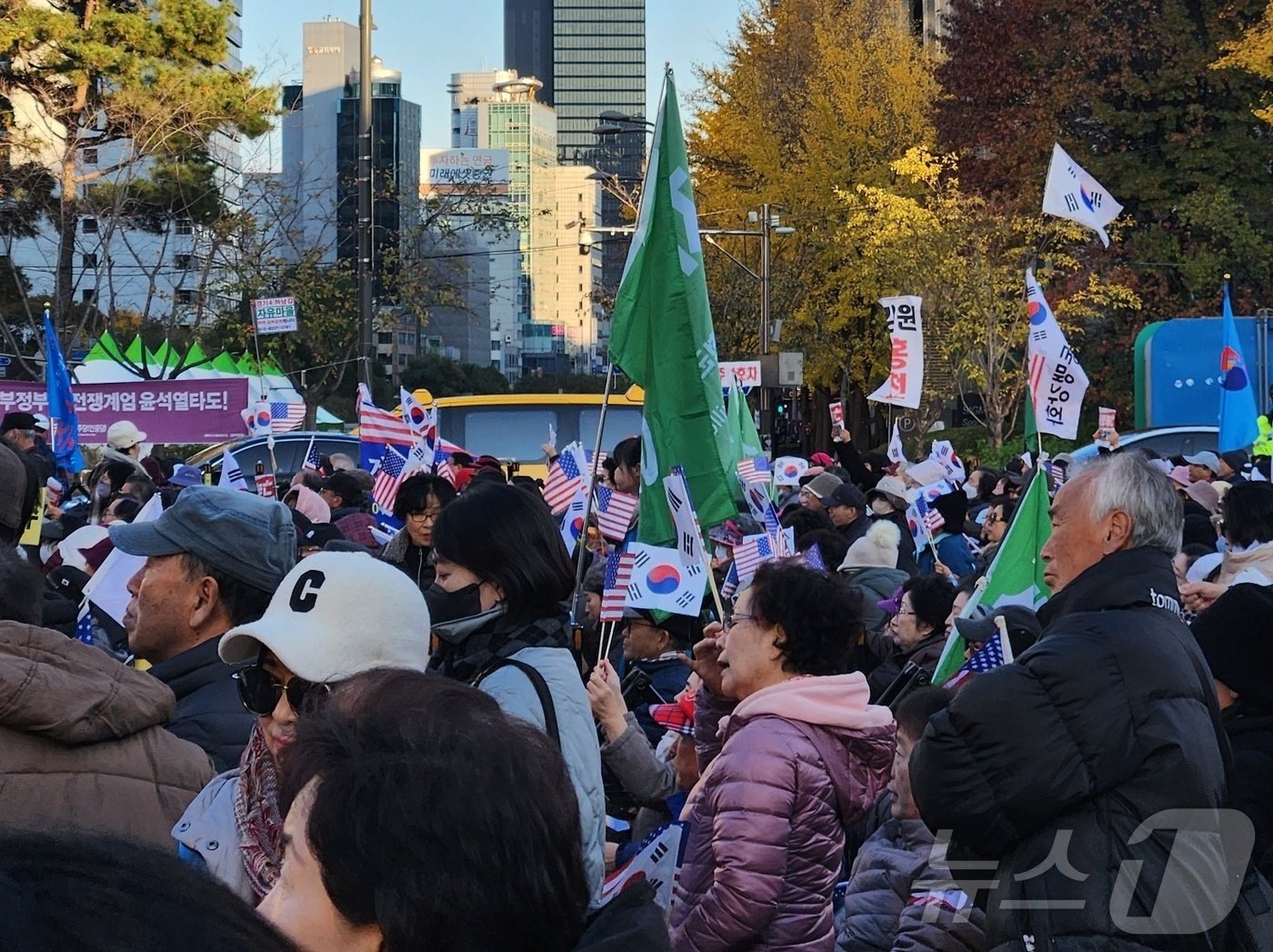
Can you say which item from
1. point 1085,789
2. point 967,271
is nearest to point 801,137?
point 967,271

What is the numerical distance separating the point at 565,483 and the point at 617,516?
0.91m

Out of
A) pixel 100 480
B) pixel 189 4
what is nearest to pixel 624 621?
pixel 100 480

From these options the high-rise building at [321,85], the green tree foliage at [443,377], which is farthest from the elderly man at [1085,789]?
the high-rise building at [321,85]

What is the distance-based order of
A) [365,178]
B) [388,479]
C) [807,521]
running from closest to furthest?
[807,521]
[388,479]
[365,178]

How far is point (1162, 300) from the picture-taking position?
2973 cm

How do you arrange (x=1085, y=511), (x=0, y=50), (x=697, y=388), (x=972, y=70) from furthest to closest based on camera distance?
1. (x=972, y=70)
2. (x=0, y=50)
3. (x=697, y=388)
4. (x=1085, y=511)

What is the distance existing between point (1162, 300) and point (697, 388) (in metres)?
25.3

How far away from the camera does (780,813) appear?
3.84 metres

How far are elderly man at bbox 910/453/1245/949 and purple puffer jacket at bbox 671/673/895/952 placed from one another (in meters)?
0.66

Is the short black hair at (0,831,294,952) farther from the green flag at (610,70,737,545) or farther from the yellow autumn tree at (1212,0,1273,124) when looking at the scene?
the yellow autumn tree at (1212,0,1273,124)

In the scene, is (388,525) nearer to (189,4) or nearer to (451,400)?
(451,400)

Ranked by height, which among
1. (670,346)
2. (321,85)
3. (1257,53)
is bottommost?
(670,346)

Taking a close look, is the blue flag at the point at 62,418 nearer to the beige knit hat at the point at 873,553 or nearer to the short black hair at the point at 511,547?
the beige knit hat at the point at 873,553

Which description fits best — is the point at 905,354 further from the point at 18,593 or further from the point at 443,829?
the point at 443,829
